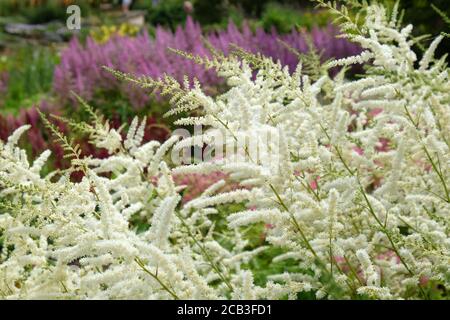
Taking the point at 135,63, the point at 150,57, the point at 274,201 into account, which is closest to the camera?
the point at 274,201

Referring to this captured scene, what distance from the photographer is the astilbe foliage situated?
733cm

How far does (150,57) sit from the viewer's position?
8.24 meters

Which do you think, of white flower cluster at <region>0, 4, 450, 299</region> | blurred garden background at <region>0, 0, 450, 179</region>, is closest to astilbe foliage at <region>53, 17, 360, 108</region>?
blurred garden background at <region>0, 0, 450, 179</region>

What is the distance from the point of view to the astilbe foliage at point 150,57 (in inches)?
289

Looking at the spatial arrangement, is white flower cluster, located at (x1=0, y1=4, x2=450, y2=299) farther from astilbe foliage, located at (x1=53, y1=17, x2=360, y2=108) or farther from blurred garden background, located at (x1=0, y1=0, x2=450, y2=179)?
astilbe foliage, located at (x1=53, y1=17, x2=360, y2=108)

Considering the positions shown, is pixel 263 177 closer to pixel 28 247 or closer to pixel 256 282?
pixel 28 247

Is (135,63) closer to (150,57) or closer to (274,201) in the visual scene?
(150,57)

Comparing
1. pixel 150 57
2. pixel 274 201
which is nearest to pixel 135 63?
pixel 150 57

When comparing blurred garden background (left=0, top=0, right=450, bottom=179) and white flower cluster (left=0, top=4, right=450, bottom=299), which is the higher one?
white flower cluster (left=0, top=4, right=450, bottom=299)

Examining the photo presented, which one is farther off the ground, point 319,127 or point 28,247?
point 319,127

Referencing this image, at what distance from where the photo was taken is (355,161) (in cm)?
334

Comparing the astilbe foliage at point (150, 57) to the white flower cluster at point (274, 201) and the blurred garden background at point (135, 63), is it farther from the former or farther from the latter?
the white flower cluster at point (274, 201)

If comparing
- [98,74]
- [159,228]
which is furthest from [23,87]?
[159,228]
